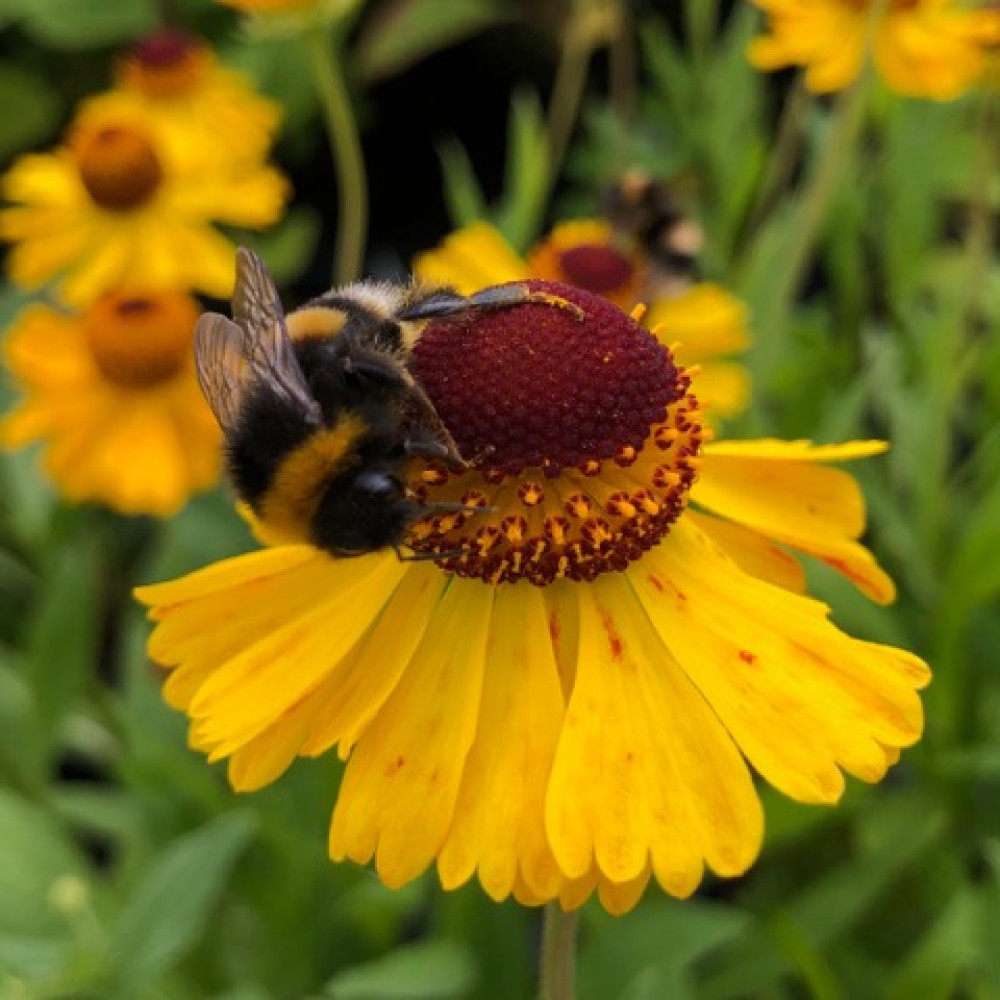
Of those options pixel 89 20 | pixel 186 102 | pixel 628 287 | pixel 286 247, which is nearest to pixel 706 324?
pixel 628 287

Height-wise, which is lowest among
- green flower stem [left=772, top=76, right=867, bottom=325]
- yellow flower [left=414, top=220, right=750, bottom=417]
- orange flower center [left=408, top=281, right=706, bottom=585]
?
yellow flower [left=414, top=220, right=750, bottom=417]

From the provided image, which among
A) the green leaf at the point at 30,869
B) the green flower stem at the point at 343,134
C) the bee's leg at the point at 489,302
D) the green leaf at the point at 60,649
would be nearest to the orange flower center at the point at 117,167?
the green flower stem at the point at 343,134

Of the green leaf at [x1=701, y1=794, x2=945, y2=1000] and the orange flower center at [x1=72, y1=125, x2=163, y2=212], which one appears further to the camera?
the orange flower center at [x1=72, y1=125, x2=163, y2=212]

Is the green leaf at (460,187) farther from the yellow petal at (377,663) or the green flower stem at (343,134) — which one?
the yellow petal at (377,663)

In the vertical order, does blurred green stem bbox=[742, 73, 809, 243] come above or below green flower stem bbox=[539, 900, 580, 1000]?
below

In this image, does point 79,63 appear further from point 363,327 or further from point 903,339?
point 363,327

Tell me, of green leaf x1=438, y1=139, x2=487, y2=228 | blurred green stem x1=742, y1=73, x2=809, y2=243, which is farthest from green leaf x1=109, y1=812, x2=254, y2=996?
blurred green stem x1=742, y1=73, x2=809, y2=243

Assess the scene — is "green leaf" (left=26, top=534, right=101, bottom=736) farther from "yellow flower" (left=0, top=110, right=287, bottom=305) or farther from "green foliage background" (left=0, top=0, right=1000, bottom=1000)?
"yellow flower" (left=0, top=110, right=287, bottom=305)

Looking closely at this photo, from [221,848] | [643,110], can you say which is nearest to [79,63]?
[643,110]
